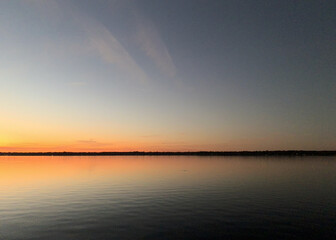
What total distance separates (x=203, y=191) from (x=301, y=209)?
60.0 feet

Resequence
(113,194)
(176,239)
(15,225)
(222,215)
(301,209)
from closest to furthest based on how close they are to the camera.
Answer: (176,239)
(15,225)
(222,215)
(301,209)
(113,194)

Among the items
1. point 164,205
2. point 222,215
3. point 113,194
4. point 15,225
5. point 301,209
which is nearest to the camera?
point 15,225

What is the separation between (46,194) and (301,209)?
134 feet

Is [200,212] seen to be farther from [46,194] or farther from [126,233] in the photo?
[46,194]

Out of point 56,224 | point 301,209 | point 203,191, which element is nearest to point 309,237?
point 301,209

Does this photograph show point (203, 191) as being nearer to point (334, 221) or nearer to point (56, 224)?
point (334, 221)

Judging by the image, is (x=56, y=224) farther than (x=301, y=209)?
No

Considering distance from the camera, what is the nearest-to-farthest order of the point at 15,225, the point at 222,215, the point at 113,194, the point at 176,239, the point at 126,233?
the point at 176,239 < the point at 126,233 < the point at 15,225 < the point at 222,215 < the point at 113,194

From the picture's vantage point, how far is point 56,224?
2667cm

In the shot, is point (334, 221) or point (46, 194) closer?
point (334, 221)

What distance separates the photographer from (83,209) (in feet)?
111

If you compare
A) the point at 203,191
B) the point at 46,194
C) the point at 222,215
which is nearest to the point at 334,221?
the point at 222,215

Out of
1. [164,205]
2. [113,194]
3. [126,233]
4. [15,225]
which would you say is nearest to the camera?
[126,233]

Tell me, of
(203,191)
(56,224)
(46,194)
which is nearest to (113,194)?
(46,194)
